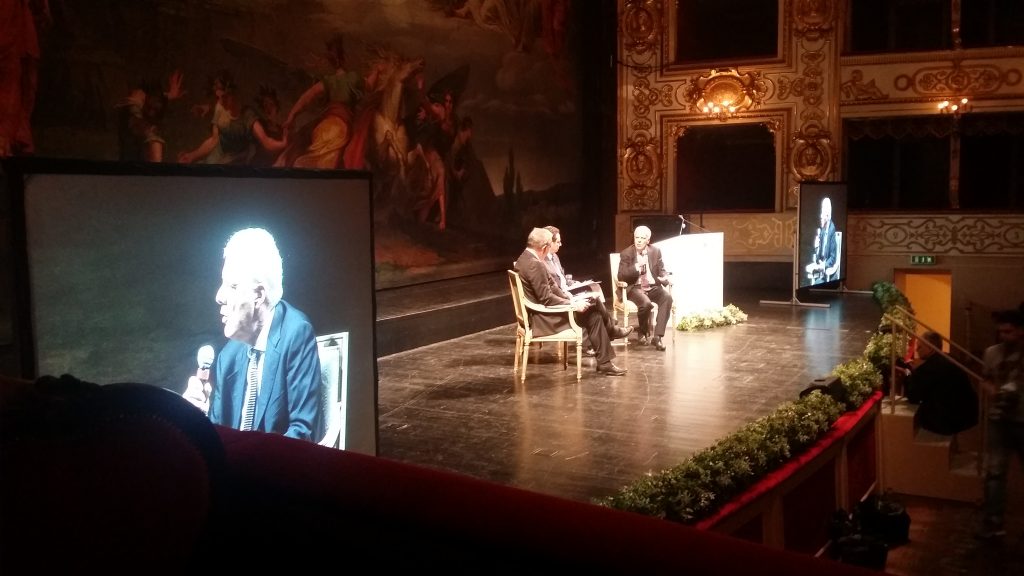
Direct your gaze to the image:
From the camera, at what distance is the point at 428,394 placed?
A: 770cm

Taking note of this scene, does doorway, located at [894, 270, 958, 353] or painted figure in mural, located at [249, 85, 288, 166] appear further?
doorway, located at [894, 270, 958, 353]

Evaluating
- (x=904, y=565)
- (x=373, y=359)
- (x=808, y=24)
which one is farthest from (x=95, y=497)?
(x=808, y=24)

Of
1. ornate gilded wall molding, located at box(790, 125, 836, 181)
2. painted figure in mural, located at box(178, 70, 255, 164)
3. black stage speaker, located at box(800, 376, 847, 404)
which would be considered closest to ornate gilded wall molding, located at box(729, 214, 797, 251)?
ornate gilded wall molding, located at box(790, 125, 836, 181)

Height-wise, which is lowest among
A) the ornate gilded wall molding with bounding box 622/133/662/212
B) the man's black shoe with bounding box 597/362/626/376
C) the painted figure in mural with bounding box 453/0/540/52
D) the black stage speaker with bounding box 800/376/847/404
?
the man's black shoe with bounding box 597/362/626/376

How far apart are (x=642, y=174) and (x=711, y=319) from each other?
5.55 m

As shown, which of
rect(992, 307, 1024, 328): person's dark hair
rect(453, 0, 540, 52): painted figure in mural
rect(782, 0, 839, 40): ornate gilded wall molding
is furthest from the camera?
rect(782, 0, 839, 40): ornate gilded wall molding

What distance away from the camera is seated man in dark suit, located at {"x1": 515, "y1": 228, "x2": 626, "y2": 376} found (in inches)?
315

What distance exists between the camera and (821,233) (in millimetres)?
12883

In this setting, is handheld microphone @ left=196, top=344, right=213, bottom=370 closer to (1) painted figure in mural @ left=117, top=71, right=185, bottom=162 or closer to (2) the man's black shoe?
(1) painted figure in mural @ left=117, top=71, right=185, bottom=162

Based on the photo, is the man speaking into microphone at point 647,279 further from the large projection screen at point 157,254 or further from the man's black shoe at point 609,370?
the large projection screen at point 157,254

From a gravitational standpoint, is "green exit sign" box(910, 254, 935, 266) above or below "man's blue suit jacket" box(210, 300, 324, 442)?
below

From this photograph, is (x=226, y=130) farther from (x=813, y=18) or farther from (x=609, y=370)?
(x=813, y=18)

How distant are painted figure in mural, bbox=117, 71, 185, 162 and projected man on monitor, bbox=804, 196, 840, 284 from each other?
8626 millimetres

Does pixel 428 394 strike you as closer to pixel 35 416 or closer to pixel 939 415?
pixel 939 415
